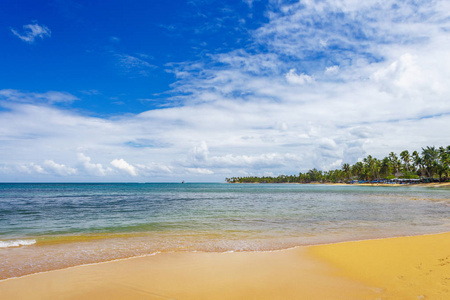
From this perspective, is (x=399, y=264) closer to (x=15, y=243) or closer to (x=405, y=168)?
(x=15, y=243)

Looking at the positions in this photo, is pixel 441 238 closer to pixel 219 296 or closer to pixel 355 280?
pixel 355 280

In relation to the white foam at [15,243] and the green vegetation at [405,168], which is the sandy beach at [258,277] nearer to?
the white foam at [15,243]

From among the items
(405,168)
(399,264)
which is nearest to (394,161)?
(405,168)

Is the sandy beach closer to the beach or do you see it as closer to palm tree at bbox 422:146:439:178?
A: the beach

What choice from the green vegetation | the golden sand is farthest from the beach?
the green vegetation

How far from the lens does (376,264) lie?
7840mm

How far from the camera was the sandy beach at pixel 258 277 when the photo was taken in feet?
19.4

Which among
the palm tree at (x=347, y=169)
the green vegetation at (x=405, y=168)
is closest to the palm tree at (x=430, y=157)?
the green vegetation at (x=405, y=168)

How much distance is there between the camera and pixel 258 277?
22.7ft

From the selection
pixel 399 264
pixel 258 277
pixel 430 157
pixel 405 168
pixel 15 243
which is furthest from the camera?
pixel 405 168

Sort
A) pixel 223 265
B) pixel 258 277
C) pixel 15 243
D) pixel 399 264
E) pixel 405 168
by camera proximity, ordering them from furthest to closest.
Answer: pixel 405 168 → pixel 15 243 → pixel 223 265 → pixel 399 264 → pixel 258 277

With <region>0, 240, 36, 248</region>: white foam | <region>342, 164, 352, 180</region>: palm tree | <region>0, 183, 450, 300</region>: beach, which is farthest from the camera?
<region>342, 164, 352, 180</region>: palm tree

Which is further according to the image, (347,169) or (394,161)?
(347,169)

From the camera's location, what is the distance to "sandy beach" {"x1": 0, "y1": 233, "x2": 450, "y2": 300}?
590 centimetres
